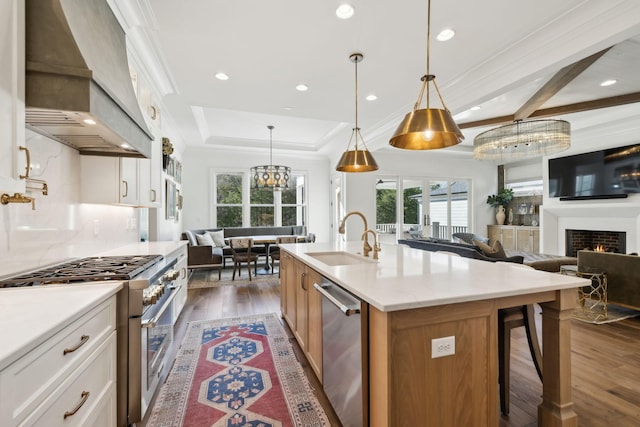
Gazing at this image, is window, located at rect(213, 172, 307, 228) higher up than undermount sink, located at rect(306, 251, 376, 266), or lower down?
higher up

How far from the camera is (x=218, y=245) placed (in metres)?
6.58

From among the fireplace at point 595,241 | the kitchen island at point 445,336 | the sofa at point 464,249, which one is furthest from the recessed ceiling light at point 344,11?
the fireplace at point 595,241

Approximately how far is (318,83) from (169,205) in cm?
314

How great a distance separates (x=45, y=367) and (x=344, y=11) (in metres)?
2.67

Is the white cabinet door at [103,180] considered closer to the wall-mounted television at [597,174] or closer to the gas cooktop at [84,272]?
the gas cooktop at [84,272]

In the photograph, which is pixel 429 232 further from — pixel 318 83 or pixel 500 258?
pixel 318 83

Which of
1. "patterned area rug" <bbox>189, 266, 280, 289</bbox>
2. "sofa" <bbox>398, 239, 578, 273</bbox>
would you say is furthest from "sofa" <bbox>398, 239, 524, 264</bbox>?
"patterned area rug" <bbox>189, 266, 280, 289</bbox>

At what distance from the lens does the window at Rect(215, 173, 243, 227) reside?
7.25m

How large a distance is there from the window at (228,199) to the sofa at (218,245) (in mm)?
307

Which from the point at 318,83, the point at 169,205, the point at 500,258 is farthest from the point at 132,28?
the point at 500,258

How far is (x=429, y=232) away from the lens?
7.62m

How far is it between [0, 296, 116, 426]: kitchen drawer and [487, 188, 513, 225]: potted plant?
8782 mm

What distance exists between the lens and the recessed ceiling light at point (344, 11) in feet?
7.13

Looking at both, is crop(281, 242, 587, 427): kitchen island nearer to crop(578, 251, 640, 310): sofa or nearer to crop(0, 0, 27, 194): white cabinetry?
crop(0, 0, 27, 194): white cabinetry
